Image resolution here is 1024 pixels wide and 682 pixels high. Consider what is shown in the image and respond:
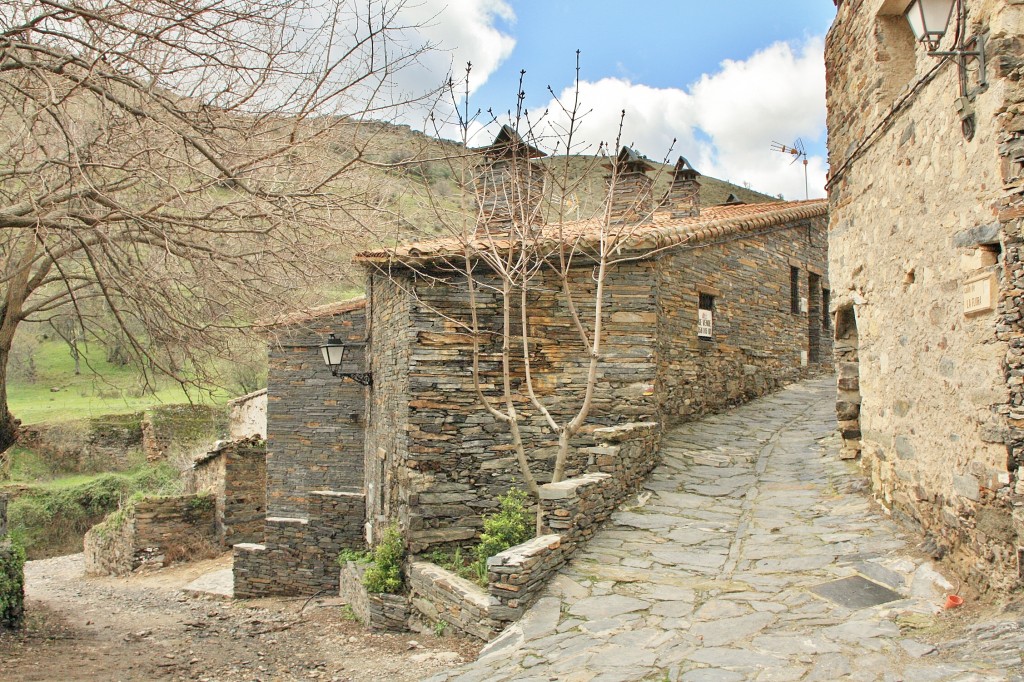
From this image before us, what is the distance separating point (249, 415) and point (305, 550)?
7.93 meters

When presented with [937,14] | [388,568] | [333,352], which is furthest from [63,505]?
[937,14]

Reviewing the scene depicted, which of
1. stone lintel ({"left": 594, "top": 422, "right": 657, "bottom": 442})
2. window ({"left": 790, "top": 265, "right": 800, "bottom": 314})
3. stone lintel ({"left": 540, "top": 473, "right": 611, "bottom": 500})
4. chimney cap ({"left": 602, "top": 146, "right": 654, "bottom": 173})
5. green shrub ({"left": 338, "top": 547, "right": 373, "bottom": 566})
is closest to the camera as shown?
stone lintel ({"left": 540, "top": 473, "right": 611, "bottom": 500})

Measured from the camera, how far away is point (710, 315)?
10891mm

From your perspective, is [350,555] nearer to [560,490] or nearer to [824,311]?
[560,490]

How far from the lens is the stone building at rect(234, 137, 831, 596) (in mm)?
8297

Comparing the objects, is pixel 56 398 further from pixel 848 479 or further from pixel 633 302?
pixel 848 479

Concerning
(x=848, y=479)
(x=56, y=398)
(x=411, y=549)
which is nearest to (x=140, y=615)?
(x=411, y=549)

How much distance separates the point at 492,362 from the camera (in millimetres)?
8461

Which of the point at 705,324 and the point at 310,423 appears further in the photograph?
the point at 310,423

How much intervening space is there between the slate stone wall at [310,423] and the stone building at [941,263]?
27.5 ft

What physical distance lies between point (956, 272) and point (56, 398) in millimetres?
28419

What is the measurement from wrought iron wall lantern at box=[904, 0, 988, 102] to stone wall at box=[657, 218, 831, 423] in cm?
496

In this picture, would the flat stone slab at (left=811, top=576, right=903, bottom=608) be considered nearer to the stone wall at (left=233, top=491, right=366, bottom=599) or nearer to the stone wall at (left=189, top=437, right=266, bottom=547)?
the stone wall at (left=233, top=491, right=366, bottom=599)

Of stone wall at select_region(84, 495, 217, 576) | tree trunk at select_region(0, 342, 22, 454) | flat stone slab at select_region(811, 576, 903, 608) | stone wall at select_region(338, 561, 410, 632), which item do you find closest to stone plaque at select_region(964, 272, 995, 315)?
flat stone slab at select_region(811, 576, 903, 608)
